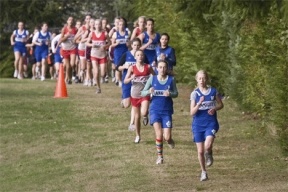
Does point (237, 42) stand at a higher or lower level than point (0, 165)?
Result: higher

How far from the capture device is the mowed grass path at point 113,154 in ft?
47.2

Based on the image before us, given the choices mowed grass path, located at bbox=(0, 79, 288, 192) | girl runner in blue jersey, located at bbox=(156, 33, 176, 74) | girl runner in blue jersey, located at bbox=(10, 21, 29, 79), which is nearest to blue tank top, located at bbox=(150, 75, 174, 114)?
mowed grass path, located at bbox=(0, 79, 288, 192)

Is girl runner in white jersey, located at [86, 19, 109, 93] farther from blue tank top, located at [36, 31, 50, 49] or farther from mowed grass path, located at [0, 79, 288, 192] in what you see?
blue tank top, located at [36, 31, 50, 49]

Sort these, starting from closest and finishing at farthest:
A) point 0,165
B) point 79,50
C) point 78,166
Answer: point 78,166 < point 0,165 < point 79,50

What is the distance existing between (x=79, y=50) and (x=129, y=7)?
12.4m

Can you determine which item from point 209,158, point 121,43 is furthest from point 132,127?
point 209,158

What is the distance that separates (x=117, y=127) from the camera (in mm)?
20188

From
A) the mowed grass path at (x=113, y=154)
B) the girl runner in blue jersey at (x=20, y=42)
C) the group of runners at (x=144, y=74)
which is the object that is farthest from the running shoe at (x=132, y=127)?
the girl runner in blue jersey at (x=20, y=42)

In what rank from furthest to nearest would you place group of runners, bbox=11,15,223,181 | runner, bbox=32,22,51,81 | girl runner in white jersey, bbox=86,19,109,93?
runner, bbox=32,22,51,81 → girl runner in white jersey, bbox=86,19,109,93 → group of runners, bbox=11,15,223,181

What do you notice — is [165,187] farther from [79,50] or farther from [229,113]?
[79,50]

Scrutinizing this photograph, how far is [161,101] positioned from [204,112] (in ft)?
5.09

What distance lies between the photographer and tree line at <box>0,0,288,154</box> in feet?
40.5

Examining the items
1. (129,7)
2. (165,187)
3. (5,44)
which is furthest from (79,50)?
(5,44)

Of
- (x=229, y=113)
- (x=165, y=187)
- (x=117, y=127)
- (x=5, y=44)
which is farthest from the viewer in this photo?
(x=5, y=44)
